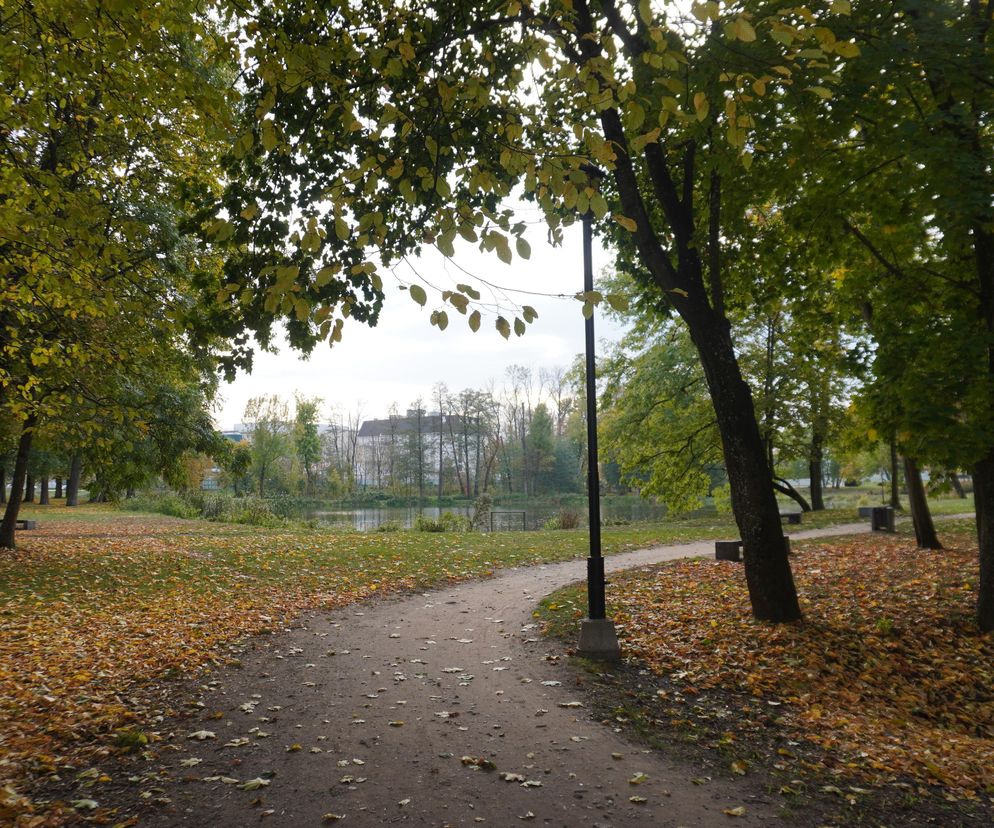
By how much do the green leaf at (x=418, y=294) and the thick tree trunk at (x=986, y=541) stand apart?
22.1 ft

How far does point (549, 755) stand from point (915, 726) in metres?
3.06

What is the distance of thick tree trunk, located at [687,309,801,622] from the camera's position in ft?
23.3

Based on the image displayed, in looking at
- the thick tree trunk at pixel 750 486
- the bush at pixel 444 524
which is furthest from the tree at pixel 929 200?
the bush at pixel 444 524

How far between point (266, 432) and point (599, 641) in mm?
44463

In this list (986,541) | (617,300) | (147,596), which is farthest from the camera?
(147,596)

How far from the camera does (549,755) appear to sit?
14.3 ft

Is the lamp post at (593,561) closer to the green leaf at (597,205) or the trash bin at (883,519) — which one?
the green leaf at (597,205)

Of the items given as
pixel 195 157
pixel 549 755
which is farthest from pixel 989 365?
pixel 195 157

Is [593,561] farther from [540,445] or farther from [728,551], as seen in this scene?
[540,445]

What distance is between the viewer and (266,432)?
4719 centimetres

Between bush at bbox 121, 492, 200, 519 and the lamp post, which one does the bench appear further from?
bush at bbox 121, 492, 200, 519

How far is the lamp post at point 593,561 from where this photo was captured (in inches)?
262

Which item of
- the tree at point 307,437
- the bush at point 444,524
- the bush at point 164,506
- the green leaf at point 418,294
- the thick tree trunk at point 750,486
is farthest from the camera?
the tree at point 307,437

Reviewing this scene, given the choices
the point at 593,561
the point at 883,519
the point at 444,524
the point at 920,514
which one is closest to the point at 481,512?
the point at 444,524
